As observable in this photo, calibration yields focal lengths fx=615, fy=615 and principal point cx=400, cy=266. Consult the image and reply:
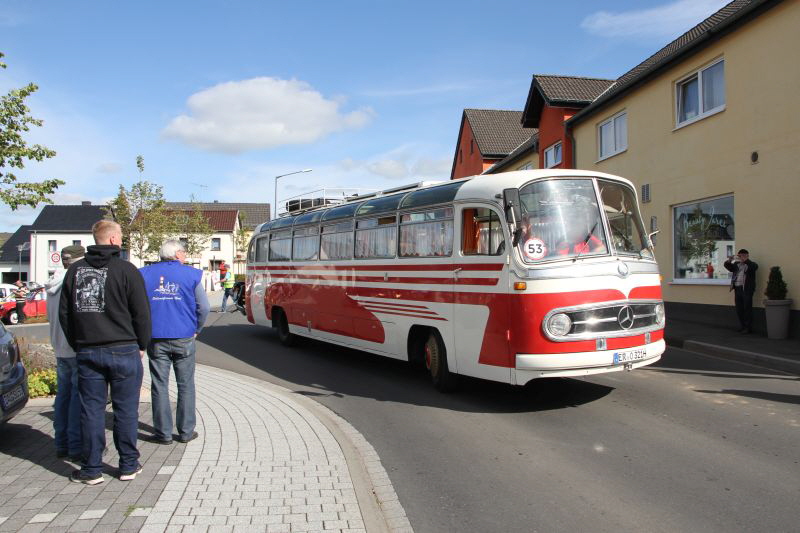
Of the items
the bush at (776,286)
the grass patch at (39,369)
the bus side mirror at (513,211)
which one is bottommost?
the grass patch at (39,369)

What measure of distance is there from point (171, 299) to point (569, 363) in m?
4.02

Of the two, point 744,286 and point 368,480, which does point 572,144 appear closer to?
point 744,286

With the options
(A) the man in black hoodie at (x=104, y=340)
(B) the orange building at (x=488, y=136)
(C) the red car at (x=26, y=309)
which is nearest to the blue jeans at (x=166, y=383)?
(A) the man in black hoodie at (x=104, y=340)

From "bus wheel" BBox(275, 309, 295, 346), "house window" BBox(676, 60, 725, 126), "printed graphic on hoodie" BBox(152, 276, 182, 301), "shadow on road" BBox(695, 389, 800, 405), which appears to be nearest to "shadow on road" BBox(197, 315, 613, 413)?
"bus wheel" BBox(275, 309, 295, 346)

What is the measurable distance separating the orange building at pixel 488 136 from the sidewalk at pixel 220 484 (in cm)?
3124

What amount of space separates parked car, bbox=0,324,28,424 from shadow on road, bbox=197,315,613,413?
3.42m

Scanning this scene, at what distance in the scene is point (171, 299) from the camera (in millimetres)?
5410

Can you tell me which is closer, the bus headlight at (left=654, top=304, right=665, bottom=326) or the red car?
the bus headlight at (left=654, top=304, right=665, bottom=326)

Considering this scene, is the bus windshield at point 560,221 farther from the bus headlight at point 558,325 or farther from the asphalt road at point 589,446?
the asphalt road at point 589,446

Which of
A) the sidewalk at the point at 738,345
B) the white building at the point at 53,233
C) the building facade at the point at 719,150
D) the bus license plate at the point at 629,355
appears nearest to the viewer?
the bus license plate at the point at 629,355

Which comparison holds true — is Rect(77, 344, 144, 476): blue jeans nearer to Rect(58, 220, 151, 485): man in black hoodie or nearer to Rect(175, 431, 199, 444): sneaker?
Rect(58, 220, 151, 485): man in black hoodie

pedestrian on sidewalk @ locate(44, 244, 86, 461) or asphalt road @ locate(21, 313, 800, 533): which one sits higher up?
pedestrian on sidewalk @ locate(44, 244, 86, 461)

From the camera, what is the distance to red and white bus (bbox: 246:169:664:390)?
6.54 m

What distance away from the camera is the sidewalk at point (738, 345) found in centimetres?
963
